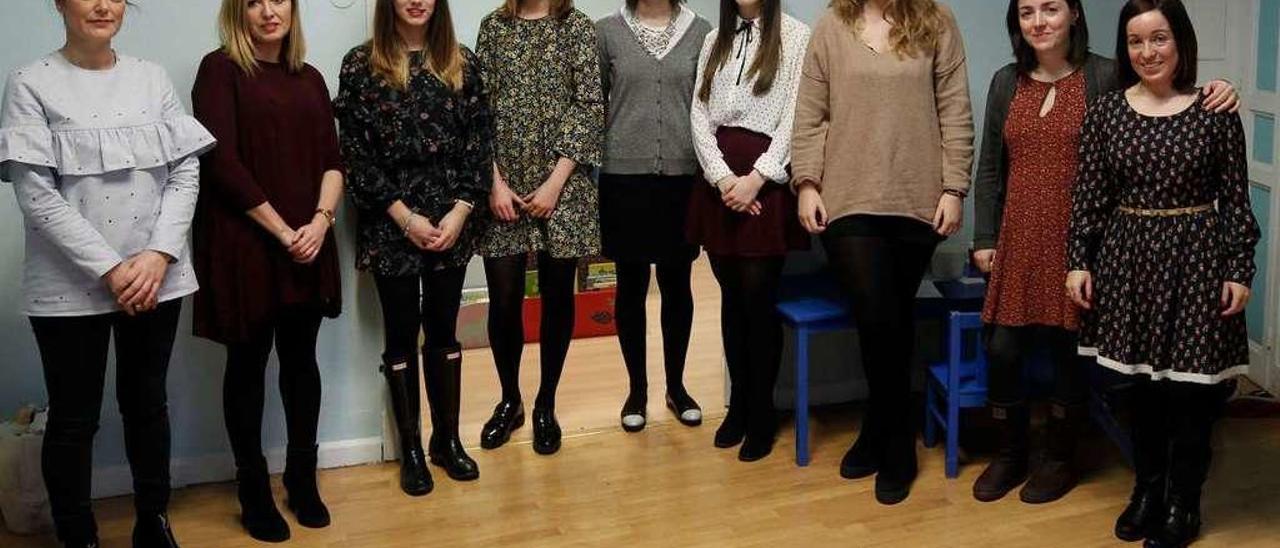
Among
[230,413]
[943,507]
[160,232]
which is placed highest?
[160,232]

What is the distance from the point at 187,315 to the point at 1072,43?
224cm

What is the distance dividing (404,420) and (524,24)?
1038 mm

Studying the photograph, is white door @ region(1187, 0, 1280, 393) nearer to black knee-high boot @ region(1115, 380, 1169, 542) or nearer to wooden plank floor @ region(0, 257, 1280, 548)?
wooden plank floor @ region(0, 257, 1280, 548)

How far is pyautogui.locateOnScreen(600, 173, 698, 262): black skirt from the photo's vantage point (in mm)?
3584

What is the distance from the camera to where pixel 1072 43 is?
123 inches

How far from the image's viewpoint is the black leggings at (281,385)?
121 inches

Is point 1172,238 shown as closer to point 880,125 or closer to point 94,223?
point 880,125

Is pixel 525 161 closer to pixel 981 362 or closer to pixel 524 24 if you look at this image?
pixel 524 24

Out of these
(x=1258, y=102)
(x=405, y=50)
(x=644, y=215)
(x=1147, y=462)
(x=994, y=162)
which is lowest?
(x=1147, y=462)

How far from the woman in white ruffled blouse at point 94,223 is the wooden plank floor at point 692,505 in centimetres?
47

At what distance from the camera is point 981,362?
3.50 metres

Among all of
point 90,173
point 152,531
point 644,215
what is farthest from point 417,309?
point 90,173

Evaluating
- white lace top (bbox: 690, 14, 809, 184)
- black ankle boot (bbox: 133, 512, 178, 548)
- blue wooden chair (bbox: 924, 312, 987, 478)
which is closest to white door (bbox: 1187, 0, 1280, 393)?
blue wooden chair (bbox: 924, 312, 987, 478)

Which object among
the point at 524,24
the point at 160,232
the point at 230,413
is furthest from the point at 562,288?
the point at 160,232
